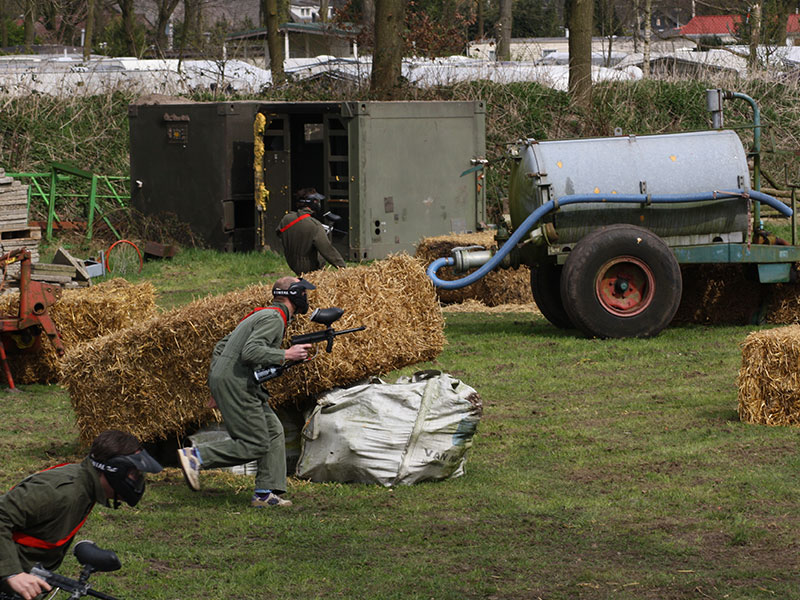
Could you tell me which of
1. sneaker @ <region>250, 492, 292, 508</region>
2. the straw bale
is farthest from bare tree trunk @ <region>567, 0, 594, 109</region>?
sneaker @ <region>250, 492, 292, 508</region>

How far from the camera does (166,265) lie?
21.3 metres

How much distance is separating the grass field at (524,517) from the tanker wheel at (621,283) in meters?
2.21

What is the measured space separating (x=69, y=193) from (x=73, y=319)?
1238 cm

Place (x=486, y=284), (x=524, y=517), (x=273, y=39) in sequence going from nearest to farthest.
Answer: (x=524, y=517), (x=486, y=284), (x=273, y=39)

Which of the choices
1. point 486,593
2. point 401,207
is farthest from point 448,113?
point 486,593

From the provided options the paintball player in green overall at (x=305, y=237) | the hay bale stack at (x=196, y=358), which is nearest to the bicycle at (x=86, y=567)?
the hay bale stack at (x=196, y=358)

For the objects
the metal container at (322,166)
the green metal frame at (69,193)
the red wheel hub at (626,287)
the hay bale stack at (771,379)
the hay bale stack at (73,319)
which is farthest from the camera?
the green metal frame at (69,193)

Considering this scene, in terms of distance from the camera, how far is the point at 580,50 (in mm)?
26031

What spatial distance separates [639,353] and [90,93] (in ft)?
57.4

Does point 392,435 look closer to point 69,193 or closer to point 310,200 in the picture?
point 310,200

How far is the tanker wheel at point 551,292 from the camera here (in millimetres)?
15289

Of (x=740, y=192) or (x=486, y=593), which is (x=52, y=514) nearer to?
(x=486, y=593)

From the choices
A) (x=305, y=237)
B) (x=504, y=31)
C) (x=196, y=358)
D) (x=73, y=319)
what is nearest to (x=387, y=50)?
(x=305, y=237)

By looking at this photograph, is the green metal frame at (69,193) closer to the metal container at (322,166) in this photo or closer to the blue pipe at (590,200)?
the metal container at (322,166)
